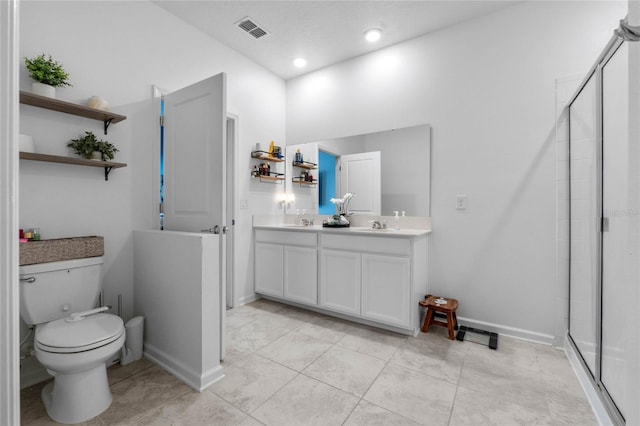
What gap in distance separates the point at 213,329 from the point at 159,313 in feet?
1.72

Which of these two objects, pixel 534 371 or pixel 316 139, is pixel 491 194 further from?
pixel 316 139

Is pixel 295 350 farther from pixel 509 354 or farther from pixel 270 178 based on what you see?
pixel 270 178

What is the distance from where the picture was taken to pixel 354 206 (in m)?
3.22

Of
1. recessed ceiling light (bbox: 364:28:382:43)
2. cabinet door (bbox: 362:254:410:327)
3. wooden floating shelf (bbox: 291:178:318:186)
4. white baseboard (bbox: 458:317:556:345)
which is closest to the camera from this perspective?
white baseboard (bbox: 458:317:556:345)

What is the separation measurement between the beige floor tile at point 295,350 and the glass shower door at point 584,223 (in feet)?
5.60

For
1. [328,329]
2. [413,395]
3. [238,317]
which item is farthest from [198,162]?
[413,395]

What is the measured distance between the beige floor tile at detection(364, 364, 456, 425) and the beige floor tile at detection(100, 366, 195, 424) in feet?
3.85

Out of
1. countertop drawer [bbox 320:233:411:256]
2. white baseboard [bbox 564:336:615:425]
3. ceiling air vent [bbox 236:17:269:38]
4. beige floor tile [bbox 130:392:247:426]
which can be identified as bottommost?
beige floor tile [bbox 130:392:247:426]

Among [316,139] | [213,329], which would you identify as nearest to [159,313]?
[213,329]

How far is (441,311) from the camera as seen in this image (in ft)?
7.86

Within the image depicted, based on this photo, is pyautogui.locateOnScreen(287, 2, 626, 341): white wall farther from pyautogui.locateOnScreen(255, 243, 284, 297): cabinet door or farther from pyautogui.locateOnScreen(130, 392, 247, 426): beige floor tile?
pyautogui.locateOnScreen(130, 392, 247, 426): beige floor tile

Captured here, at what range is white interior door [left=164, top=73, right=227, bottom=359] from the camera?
1.96 meters

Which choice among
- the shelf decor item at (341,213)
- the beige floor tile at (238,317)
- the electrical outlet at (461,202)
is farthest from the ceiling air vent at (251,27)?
the beige floor tile at (238,317)

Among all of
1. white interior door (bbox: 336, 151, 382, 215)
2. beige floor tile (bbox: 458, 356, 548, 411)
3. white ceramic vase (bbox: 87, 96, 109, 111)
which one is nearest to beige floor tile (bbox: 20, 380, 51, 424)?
white ceramic vase (bbox: 87, 96, 109, 111)
